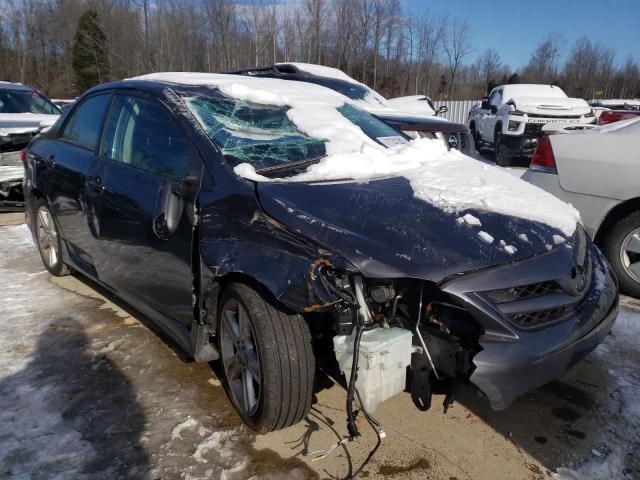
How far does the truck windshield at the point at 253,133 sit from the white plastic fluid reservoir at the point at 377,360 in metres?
1.01

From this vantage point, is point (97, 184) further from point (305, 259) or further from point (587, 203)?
point (587, 203)

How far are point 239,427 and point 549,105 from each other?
10.6m

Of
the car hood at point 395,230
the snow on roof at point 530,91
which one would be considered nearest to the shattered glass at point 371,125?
the car hood at point 395,230

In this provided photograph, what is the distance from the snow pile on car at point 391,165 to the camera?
93.9 inches

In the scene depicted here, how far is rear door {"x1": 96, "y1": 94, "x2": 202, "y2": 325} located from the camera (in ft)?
8.41

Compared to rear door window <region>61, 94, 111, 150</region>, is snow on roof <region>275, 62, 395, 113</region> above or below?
above

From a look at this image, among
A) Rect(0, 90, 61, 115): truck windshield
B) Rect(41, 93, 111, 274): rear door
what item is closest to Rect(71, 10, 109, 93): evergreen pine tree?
Rect(0, 90, 61, 115): truck windshield

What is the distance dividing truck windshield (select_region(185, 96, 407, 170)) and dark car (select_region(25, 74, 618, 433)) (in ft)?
0.04

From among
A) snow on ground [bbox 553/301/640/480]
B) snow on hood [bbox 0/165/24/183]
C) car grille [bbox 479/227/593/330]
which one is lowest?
snow on ground [bbox 553/301/640/480]

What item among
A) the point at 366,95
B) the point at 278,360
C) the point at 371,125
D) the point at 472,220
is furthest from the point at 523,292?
the point at 366,95

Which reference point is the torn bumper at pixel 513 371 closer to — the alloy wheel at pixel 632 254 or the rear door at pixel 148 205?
the rear door at pixel 148 205

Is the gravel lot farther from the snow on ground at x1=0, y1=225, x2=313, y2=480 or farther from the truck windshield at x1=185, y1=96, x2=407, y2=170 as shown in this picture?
the truck windshield at x1=185, y1=96, x2=407, y2=170

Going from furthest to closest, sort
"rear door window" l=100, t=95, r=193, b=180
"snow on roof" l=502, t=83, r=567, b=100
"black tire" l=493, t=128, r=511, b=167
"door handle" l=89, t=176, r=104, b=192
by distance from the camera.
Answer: "snow on roof" l=502, t=83, r=567, b=100 < "black tire" l=493, t=128, r=511, b=167 < "door handle" l=89, t=176, r=104, b=192 < "rear door window" l=100, t=95, r=193, b=180

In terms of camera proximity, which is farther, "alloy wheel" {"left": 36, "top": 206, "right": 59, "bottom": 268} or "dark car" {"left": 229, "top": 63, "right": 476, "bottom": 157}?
"dark car" {"left": 229, "top": 63, "right": 476, "bottom": 157}
